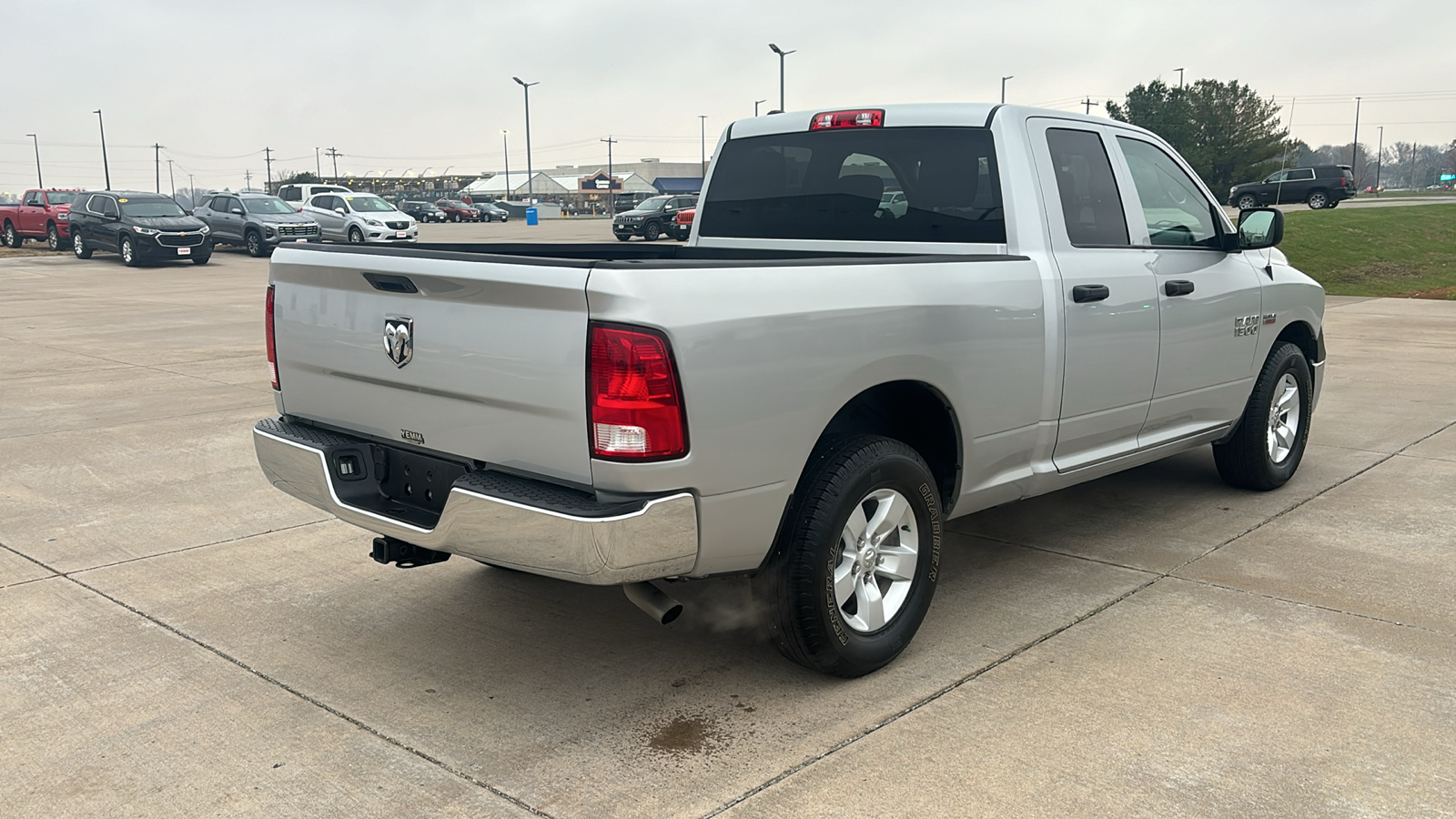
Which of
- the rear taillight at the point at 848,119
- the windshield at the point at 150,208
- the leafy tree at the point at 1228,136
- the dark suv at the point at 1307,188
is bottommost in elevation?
the rear taillight at the point at 848,119

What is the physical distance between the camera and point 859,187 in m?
4.90

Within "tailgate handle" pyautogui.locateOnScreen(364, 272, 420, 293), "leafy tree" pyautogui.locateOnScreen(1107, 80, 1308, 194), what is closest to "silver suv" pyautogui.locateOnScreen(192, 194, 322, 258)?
"tailgate handle" pyautogui.locateOnScreen(364, 272, 420, 293)

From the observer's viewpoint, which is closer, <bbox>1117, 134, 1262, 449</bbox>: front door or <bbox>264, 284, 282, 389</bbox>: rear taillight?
<bbox>264, 284, 282, 389</bbox>: rear taillight

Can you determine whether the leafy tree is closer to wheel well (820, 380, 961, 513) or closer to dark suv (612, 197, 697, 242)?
dark suv (612, 197, 697, 242)

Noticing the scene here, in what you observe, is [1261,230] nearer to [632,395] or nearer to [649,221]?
[632,395]

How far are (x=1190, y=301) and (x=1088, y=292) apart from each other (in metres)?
0.93

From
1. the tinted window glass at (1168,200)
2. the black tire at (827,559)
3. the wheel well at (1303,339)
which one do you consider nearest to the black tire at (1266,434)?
the wheel well at (1303,339)

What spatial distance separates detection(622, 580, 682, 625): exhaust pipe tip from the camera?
349 centimetres

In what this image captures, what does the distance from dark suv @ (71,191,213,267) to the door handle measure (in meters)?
26.4

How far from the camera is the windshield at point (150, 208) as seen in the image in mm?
27406

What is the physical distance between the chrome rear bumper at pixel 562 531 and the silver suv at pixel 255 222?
28.4m

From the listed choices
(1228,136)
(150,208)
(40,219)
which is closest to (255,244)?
(150,208)

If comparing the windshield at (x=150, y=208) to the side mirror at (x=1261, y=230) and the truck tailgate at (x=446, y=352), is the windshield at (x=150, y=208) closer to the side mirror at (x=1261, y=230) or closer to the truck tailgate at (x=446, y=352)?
the truck tailgate at (x=446, y=352)

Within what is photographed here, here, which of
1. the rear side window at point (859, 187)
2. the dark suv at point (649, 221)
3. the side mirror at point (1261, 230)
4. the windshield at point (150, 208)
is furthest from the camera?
the dark suv at point (649, 221)
